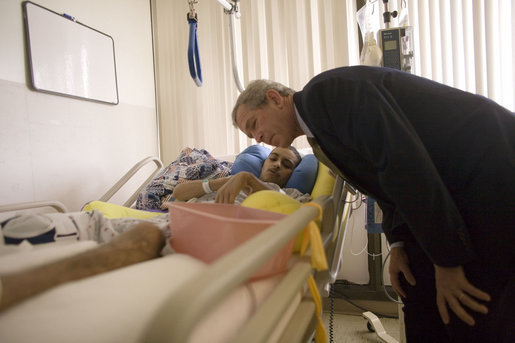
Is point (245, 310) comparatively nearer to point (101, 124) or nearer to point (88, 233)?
point (88, 233)

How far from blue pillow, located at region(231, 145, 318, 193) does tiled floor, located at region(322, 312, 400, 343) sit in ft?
3.33

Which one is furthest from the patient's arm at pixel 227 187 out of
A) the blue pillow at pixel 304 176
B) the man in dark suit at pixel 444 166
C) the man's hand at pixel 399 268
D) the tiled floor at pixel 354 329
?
the tiled floor at pixel 354 329

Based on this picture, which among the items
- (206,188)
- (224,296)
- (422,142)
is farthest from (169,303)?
(206,188)

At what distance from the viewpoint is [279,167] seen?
1.82 m

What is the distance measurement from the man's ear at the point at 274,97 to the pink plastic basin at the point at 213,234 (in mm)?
553

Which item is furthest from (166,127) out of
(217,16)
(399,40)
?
(399,40)

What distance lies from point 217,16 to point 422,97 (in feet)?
8.18

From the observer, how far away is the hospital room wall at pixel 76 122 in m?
1.94

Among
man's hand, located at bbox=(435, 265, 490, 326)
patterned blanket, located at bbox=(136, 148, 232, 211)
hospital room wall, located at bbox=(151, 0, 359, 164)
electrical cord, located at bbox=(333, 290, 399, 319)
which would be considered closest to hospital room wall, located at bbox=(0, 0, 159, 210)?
hospital room wall, located at bbox=(151, 0, 359, 164)

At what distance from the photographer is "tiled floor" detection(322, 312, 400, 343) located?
1952 millimetres

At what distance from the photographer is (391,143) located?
29.2 inches

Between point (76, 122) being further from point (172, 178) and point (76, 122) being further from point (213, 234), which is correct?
point (213, 234)

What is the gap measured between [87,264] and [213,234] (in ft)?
0.77

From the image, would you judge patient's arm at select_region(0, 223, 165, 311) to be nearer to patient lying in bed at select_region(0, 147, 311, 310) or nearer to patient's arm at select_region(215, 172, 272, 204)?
patient lying in bed at select_region(0, 147, 311, 310)
